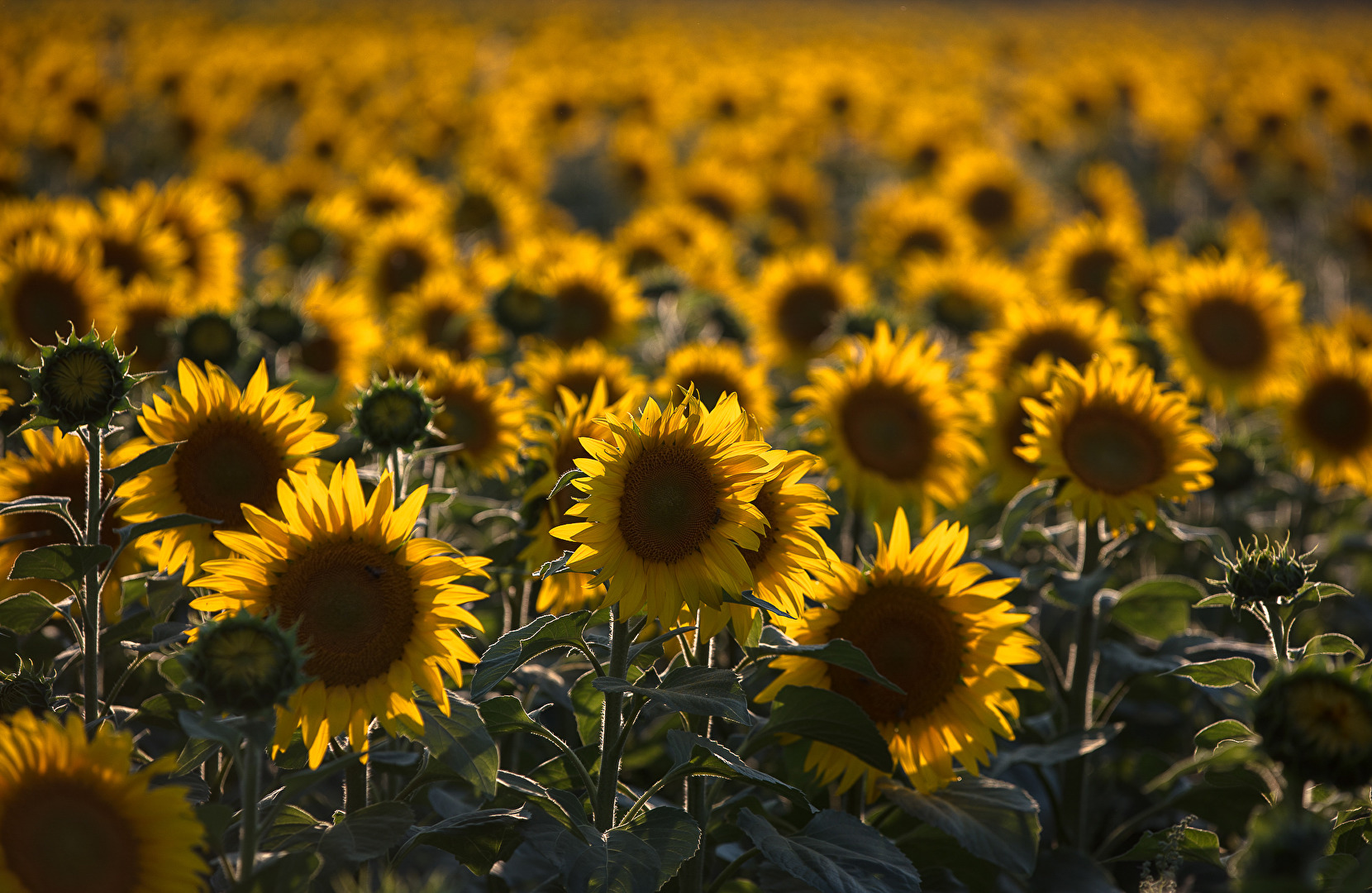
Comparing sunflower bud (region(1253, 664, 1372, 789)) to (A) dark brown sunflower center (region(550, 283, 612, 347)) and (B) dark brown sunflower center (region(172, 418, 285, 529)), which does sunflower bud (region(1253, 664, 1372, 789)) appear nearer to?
(B) dark brown sunflower center (region(172, 418, 285, 529))

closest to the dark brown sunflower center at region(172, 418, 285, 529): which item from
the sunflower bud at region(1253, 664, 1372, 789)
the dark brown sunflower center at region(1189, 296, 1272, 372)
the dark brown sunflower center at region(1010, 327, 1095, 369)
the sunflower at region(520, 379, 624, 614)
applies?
the sunflower at region(520, 379, 624, 614)

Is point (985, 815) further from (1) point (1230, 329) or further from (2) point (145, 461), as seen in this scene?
(1) point (1230, 329)

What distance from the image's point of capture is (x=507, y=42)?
19.0 meters

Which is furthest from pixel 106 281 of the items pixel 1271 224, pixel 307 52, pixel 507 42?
pixel 507 42

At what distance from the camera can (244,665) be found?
68.0 inches

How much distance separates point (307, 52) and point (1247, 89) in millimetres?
9634

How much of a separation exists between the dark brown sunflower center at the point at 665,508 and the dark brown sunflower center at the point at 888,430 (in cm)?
157

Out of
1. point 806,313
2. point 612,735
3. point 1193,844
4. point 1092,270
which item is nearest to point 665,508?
point 612,735

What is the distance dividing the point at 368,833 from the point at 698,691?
68cm

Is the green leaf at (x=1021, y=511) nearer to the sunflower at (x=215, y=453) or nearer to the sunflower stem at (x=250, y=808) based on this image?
the sunflower at (x=215, y=453)

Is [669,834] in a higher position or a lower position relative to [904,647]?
lower

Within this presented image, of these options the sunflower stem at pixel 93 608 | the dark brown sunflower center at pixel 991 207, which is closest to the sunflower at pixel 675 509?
the sunflower stem at pixel 93 608

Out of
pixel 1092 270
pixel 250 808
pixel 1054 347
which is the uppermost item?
pixel 1092 270

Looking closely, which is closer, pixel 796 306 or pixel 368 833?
pixel 368 833
